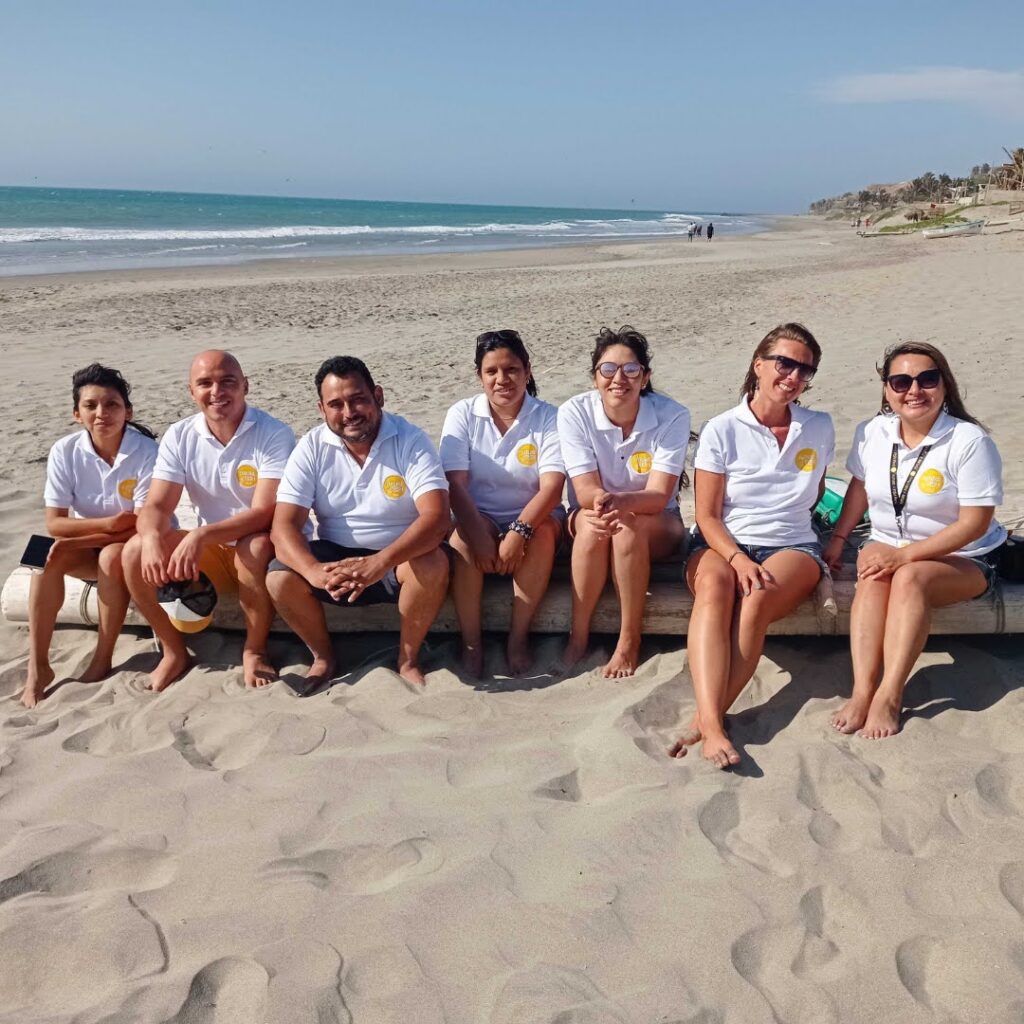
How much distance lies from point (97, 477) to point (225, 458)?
60 cm

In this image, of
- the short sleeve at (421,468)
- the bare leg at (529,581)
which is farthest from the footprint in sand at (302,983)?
the short sleeve at (421,468)

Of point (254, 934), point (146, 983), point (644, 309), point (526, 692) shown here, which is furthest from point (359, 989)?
point (644, 309)

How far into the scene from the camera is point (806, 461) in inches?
149

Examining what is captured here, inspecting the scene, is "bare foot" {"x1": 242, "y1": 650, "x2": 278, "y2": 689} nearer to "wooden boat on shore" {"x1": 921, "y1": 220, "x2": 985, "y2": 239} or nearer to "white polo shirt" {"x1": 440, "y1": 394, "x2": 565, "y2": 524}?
"white polo shirt" {"x1": 440, "y1": 394, "x2": 565, "y2": 524}

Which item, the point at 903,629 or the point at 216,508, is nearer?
the point at 903,629

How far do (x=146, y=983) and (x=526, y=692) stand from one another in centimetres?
184

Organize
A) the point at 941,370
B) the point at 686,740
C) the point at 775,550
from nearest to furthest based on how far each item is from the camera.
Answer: the point at 686,740 < the point at 941,370 < the point at 775,550

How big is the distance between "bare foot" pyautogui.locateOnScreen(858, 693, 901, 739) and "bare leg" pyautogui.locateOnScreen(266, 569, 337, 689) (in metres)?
2.16

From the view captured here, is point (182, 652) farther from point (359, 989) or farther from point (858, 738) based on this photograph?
point (858, 738)

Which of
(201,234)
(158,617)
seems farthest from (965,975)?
(201,234)

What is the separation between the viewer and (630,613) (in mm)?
3908

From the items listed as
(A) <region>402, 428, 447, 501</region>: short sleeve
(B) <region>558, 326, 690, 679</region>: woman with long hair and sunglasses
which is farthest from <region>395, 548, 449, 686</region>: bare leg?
(B) <region>558, 326, 690, 679</region>: woman with long hair and sunglasses

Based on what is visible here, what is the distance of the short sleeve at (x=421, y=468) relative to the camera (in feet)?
12.7

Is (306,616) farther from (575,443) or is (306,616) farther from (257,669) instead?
(575,443)
